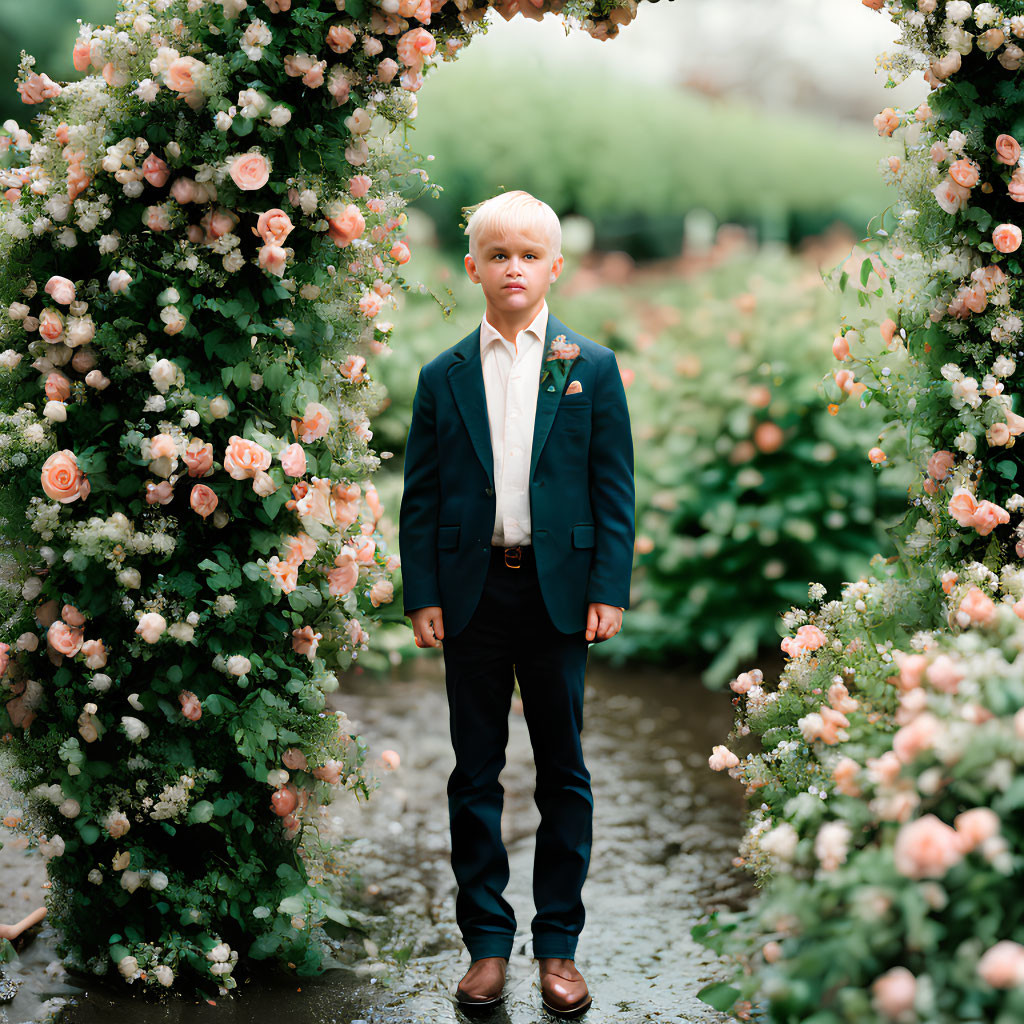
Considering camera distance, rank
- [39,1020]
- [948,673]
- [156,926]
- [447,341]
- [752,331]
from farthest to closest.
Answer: [447,341] < [752,331] < [156,926] < [39,1020] < [948,673]

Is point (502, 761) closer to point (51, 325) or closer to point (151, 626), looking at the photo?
point (151, 626)

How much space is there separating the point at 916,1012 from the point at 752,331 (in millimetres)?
3915

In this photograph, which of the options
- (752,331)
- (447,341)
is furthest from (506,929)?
(447,341)

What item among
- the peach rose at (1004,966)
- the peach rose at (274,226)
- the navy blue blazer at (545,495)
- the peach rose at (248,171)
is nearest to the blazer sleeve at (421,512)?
the navy blue blazer at (545,495)

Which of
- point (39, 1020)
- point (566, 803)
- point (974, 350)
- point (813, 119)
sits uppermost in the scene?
point (813, 119)

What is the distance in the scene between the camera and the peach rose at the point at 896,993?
1.39 meters

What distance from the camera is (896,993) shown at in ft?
4.57

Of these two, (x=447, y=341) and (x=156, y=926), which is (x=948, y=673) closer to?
(x=156, y=926)

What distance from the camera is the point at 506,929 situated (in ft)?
8.52

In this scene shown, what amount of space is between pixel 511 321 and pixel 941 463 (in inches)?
41.9

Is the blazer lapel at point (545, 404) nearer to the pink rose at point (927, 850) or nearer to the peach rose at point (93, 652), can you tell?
the peach rose at point (93, 652)

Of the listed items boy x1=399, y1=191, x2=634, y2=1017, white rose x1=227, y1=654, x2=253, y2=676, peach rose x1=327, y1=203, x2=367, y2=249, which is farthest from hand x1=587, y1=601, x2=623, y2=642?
peach rose x1=327, y1=203, x2=367, y2=249

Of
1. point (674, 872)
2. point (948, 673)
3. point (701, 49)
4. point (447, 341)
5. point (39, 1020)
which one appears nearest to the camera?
point (948, 673)

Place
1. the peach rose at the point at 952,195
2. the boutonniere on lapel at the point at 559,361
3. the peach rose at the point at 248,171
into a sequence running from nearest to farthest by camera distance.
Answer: the peach rose at the point at 248,171 < the peach rose at the point at 952,195 < the boutonniere on lapel at the point at 559,361
